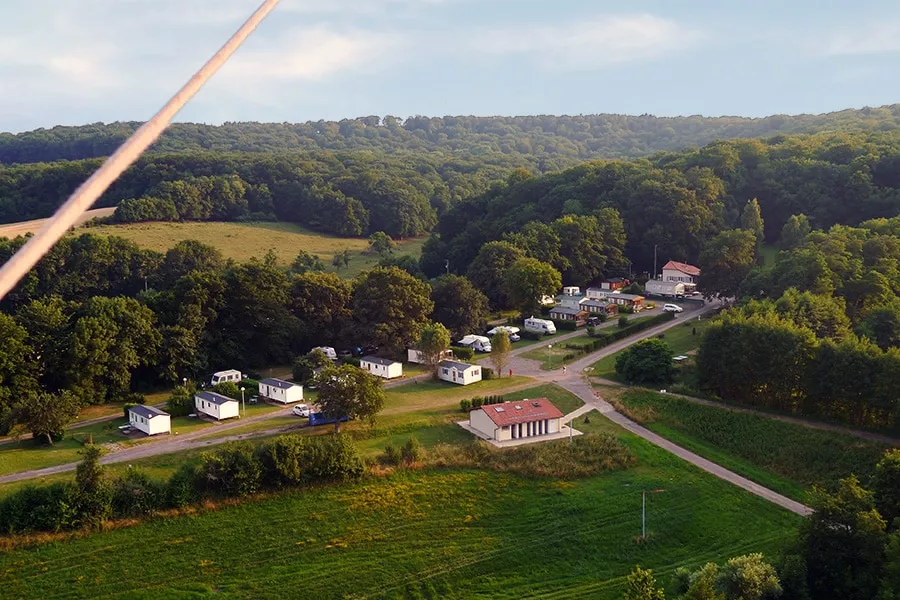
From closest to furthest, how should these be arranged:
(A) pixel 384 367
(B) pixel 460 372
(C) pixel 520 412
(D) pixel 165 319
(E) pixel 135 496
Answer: (E) pixel 135 496, (C) pixel 520 412, (B) pixel 460 372, (A) pixel 384 367, (D) pixel 165 319

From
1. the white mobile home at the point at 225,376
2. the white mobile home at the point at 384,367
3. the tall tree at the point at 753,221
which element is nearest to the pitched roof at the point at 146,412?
the white mobile home at the point at 225,376

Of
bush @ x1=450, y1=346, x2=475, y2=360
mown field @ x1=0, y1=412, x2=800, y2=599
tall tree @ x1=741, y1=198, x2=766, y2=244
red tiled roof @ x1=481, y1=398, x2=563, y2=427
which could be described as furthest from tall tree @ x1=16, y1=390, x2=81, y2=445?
tall tree @ x1=741, y1=198, x2=766, y2=244

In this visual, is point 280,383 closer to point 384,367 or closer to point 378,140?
point 384,367

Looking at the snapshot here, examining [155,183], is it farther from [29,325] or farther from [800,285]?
[800,285]

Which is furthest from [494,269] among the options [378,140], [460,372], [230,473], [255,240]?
[378,140]

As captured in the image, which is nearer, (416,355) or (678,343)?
(416,355)

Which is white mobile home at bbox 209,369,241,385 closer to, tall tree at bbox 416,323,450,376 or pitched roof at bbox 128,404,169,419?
pitched roof at bbox 128,404,169,419

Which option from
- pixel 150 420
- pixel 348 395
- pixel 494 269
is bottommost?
pixel 150 420

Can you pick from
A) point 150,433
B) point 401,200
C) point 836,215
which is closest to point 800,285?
point 836,215
